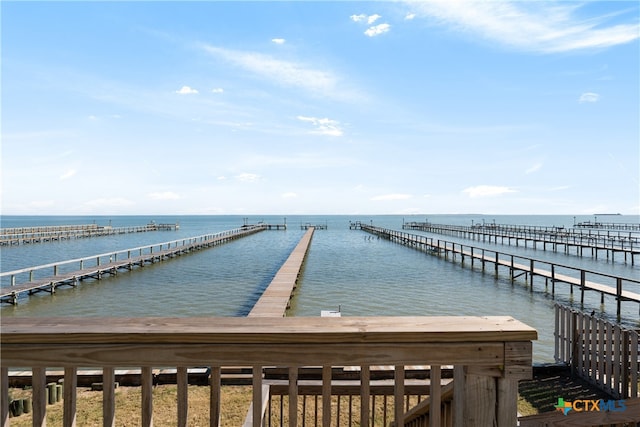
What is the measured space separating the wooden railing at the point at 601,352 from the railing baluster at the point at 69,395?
736 centimetres

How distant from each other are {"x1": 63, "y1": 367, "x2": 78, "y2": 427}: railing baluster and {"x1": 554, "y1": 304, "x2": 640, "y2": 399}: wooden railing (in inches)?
290

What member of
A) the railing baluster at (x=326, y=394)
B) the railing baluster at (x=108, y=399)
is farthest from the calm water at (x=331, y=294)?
the railing baluster at (x=108, y=399)

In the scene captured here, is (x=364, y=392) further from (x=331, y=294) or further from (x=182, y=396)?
(x=331, y=294)

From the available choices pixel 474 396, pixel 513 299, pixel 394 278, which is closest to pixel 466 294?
pixel 513 299

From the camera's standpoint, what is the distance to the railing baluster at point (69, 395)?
5.45 feet

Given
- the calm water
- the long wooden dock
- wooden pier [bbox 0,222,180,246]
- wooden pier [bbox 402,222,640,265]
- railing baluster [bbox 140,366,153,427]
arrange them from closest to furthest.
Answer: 1. railing baluster [bbox 140,366,153,427]
2. the calm water
3. the long wooden dock
4. wooden pier [bbox 402,222,640,265]
5. wooden pier [bbox 0,222,180,246]

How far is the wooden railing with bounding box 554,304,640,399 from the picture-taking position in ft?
21.1

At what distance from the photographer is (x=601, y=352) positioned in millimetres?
6891

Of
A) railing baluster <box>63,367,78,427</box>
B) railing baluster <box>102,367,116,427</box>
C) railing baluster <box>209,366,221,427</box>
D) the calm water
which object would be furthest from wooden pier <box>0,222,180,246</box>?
railing baluster <box>209,366,221,427</box>

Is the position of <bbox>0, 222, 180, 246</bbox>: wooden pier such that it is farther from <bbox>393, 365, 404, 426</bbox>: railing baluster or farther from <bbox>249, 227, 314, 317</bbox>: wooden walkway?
<bbox>393, 365, 404, 426</bbox>: railing baluster

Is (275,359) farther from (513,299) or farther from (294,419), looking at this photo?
(513,299)

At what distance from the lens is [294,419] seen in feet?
5.92

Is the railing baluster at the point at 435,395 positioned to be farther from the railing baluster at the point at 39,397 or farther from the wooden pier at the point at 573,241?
the wooden pier at the point at 573,241

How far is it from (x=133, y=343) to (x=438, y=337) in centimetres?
124
